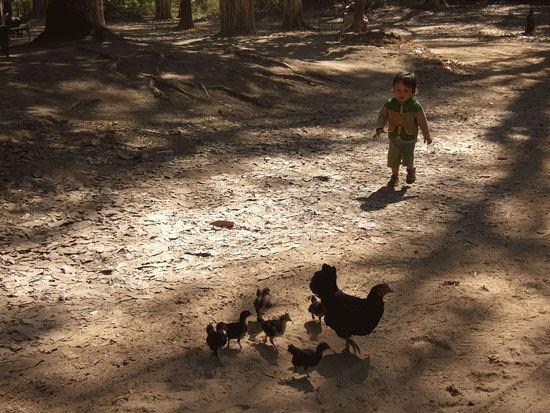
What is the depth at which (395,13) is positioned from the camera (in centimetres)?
3117

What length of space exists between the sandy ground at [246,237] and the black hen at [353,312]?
0.21 metres

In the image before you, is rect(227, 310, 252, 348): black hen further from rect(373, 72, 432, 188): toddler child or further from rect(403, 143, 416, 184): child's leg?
rect(403, 143, 416, 184): child's leg

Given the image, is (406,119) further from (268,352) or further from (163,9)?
(163,9)

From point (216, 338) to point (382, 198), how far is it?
3.83 meters

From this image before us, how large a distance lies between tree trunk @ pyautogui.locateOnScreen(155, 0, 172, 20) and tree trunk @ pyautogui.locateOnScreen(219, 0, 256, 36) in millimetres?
12873

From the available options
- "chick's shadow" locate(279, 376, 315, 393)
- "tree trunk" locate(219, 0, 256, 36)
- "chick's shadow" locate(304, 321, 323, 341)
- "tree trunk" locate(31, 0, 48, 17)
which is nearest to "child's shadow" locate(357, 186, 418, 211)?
"chick's shadow" locate(304, 321, 323, 341)

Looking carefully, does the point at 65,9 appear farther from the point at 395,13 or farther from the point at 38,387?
the point at 395,13

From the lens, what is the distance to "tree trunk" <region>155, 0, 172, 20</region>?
32938mm

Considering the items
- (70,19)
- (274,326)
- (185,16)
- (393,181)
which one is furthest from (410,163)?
(185,16)

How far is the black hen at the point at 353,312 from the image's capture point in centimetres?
443

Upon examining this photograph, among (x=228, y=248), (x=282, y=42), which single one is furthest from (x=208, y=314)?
(x=282, y=42)

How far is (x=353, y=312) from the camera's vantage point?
444 centimetres

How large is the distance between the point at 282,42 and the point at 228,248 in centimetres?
1411

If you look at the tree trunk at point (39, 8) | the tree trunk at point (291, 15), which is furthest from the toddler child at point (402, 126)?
the tree trunk at point (39, 8)
